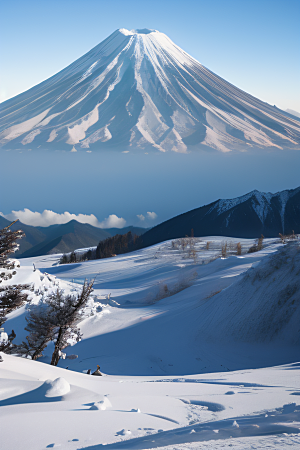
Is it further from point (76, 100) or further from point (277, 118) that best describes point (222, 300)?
point (277, 118)

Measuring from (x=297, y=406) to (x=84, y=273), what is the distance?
28.5 m

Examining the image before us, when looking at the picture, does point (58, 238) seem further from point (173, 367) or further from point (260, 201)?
point (173, 367)

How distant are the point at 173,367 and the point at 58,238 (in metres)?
102

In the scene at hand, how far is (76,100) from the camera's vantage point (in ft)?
236

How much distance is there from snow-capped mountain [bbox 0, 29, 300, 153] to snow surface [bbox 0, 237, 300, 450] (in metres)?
44.8

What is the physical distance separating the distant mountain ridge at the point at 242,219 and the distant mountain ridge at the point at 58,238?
21166 mm

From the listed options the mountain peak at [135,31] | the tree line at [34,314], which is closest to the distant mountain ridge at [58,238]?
the mountain peak at [135,31]

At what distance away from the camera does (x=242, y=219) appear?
68.1 metres

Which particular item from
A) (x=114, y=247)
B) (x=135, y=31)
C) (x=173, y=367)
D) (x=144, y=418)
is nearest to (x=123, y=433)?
(x=144, y=418)

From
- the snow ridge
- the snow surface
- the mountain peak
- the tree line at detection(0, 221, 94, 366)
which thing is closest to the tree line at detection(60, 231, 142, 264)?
the snow surface

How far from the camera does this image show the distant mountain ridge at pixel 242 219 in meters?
67.0

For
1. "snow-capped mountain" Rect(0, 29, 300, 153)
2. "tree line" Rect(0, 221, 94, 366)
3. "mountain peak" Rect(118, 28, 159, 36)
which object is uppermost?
"mountain peak" Rect(118, 28, 159, 36)

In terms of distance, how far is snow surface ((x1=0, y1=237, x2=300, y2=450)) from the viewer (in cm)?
235

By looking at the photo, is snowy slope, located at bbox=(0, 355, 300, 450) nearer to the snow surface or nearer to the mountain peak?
the snow surface
